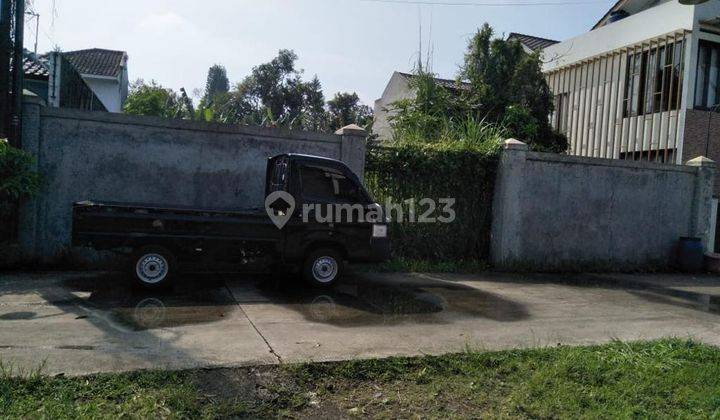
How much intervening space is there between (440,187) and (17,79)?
25.6ft

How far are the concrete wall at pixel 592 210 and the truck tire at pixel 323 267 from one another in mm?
4422

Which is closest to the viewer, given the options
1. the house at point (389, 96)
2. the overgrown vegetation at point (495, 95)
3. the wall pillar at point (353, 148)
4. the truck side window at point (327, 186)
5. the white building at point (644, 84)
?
the truck side window at point (327, 186)

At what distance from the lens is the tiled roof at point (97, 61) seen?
30.0 m

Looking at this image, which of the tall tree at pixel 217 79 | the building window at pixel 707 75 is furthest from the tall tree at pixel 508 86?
the tall tree at pixel 217 79

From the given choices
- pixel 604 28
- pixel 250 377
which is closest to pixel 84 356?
pixel 250 377

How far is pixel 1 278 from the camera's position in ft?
25.4

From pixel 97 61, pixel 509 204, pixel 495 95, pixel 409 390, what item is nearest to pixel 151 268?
pixel 409 390

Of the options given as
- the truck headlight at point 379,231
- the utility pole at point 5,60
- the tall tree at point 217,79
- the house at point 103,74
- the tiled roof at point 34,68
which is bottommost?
the truck headlight at point 379,231

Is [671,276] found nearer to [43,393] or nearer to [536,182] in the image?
[536,182]

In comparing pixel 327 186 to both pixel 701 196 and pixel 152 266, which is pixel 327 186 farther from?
pixel 701 196

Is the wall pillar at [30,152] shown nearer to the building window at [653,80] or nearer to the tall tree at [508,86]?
the tall tree at [508,86]

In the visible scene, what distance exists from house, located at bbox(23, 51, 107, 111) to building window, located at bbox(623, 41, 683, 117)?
54.3ft

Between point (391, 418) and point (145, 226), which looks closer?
point (391, 418)

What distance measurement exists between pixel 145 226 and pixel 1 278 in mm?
2536
